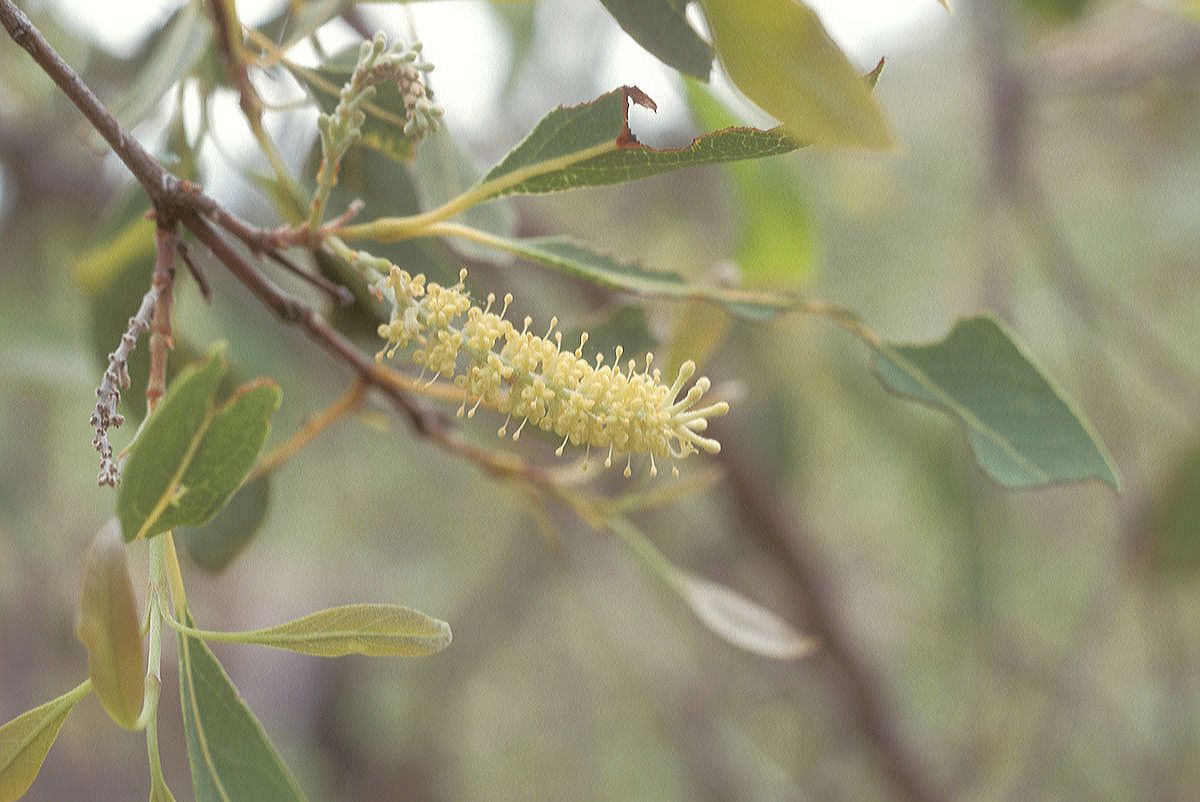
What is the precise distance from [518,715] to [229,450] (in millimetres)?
2554

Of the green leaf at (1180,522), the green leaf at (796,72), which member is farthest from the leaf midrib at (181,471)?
the green leaf at (1180,522)

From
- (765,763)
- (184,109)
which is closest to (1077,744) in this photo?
(765,763)

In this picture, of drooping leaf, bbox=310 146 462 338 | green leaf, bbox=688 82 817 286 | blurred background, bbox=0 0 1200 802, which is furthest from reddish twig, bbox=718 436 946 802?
drooping leaf, bbox=310 146 462 338

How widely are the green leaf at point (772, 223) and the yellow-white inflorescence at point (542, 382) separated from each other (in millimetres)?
567

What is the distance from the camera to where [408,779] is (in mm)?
2400

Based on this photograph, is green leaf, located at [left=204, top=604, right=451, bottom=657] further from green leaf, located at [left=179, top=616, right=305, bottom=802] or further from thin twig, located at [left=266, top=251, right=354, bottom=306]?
thin twig, located at [left=266, top=251, right=354, bottom=306]

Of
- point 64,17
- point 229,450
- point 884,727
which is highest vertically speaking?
point 64,17

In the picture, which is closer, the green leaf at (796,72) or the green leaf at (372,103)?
the green leaf at (796,72)

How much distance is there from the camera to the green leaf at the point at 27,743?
1.33 ft

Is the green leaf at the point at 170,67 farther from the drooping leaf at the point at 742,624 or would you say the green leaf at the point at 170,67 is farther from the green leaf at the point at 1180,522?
the green leaf at the point at 1180,522

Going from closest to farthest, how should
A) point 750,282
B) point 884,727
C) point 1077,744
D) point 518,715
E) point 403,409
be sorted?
point 403,409 < point 750,282 < point 884,727 < point 1077,744 < point 518,715

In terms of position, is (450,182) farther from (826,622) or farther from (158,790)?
(826,622)

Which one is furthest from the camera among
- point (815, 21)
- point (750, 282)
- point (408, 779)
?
point (408, 779)

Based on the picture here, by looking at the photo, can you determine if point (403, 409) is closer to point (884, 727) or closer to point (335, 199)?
point (335, 199)
